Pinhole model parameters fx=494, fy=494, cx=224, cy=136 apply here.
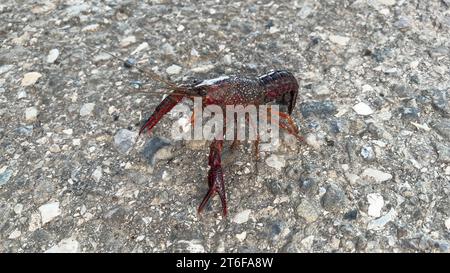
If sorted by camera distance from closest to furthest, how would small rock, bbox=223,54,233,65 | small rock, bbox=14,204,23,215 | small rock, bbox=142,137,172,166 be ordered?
small rock, bbox=14,204,23,215 → small rock, bbox=142,137,172,166 → small rock, bbox=223,54,233,65

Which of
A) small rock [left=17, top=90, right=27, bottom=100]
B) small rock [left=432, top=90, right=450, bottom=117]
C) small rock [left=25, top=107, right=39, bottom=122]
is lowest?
small rock [left=432, top=90, right=450, bottom=117]

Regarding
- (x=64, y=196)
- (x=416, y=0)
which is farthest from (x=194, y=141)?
(x=416, y=0)

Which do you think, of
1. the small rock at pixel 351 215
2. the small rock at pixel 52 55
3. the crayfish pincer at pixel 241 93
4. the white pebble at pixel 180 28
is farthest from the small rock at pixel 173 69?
the small rock at pixel 351 215

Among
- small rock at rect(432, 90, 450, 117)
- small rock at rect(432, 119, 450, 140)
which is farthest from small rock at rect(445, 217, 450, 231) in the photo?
small rock at rect(432, 90, 450, 117)

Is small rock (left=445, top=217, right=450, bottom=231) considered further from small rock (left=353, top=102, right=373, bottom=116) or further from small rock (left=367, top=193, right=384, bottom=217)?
small rock (left=353, top=102, right=373, bottom=116)

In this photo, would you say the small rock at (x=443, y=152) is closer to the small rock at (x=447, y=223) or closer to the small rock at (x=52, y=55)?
the small rock at (x=447, y=223)

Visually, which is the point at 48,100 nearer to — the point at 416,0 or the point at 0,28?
the point at 0,28
